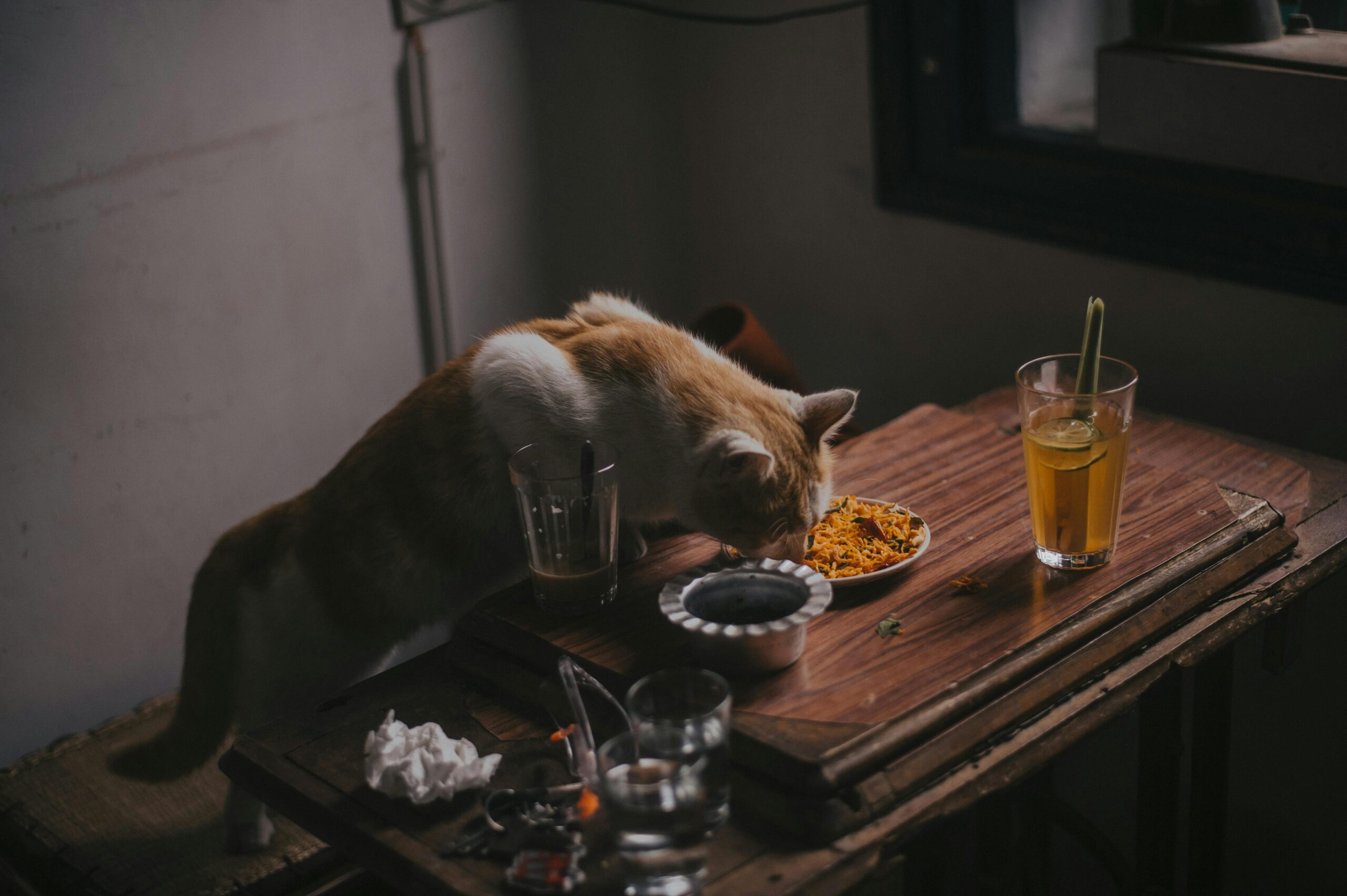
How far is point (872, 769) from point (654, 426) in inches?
18.5

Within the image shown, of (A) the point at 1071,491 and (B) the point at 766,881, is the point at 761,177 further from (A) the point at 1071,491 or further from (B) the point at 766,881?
(B) the point at 766,881

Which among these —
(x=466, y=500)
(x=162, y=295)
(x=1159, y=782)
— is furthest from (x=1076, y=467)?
(x=162, y=295)

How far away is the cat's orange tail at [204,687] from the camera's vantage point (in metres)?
1.53

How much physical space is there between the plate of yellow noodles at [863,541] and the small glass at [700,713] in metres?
0.28

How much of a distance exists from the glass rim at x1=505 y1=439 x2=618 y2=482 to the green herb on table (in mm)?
330

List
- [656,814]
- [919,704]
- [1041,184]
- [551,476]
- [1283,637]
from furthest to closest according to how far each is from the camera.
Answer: [1041,184]
[1283,637]
[551,476]
[919,704]
[656,814]

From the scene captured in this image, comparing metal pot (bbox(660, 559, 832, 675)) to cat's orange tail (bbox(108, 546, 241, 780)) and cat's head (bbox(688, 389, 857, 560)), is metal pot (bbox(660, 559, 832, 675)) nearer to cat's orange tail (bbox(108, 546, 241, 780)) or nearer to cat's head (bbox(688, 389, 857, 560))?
cat's head (bbox(688, 389, 857, 560))

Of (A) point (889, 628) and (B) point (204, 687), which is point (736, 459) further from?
(B) point (204, 687)

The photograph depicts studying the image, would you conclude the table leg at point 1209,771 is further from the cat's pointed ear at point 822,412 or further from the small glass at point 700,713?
the small glass at point 700,713

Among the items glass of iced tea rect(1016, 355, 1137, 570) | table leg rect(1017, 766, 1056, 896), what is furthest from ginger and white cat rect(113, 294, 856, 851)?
table leg rect(1017, 766, 1056, 896)

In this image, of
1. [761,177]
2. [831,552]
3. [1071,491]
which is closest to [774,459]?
[831,552]

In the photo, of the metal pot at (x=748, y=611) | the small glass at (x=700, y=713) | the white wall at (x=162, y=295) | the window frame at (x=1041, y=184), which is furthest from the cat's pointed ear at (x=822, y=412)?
the white wall at (x=162, y=295)

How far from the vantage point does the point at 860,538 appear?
139 centimetres

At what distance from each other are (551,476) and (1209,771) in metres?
0.94
